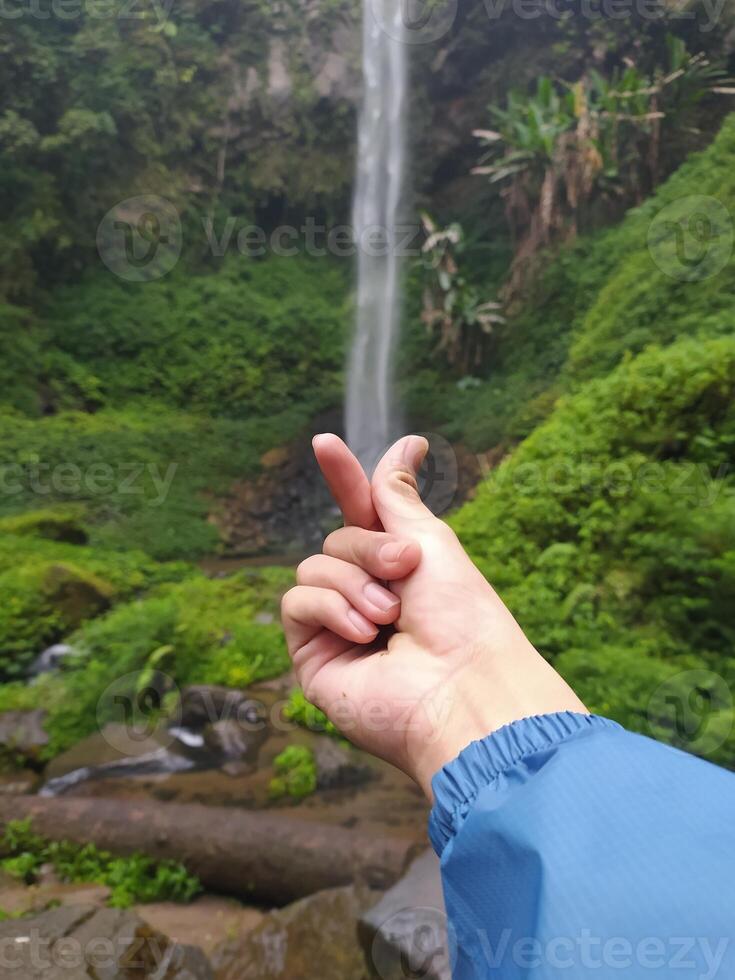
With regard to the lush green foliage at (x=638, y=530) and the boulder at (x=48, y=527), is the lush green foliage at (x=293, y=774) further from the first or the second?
the boulder at (x=48, y=527)

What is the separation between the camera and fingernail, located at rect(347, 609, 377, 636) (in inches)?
48.5

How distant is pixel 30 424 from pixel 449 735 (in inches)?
477

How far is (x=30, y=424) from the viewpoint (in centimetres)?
1123

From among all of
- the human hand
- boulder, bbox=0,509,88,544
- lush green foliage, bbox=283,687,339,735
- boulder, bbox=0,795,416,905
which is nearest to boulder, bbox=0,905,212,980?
boulder, bbox=0,795,416,905

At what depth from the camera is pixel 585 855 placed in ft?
2.13

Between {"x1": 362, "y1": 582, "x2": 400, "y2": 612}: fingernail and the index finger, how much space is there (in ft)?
0.56

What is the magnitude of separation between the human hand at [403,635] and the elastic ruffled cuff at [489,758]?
0.10 meters

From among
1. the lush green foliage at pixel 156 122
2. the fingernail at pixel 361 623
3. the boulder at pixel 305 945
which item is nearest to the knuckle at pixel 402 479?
the fingernail at pixel 361 623

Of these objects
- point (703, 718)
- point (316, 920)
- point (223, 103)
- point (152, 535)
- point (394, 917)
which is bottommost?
point (152, 535)

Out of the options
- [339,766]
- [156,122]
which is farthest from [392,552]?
[156,122]

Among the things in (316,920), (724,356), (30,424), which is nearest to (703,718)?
(316,920)

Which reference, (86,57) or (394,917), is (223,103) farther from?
(394,917)

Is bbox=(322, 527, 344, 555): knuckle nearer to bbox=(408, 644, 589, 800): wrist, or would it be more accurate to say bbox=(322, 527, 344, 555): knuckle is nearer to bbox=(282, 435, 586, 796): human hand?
bbox=(282, 435, 586, 796): human hand

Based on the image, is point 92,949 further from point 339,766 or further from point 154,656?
point 154,656
